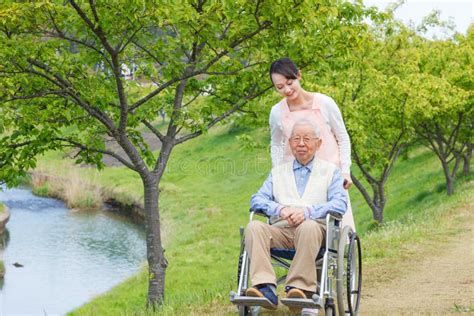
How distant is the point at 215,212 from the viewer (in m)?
26.7

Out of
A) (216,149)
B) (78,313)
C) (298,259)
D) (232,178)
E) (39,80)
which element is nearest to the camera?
(298,259)

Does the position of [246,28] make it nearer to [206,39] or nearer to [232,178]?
[206,39]

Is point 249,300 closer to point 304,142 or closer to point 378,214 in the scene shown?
point 304,142

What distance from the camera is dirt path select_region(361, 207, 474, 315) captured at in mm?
6806

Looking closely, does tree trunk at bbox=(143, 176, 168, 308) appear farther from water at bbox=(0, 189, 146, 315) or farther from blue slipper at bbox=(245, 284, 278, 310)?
blue slipper at bbox=(245, 284, 278, 310)

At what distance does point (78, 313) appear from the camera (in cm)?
1495

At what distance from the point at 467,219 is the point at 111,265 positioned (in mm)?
11078

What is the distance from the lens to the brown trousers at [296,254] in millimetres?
5660

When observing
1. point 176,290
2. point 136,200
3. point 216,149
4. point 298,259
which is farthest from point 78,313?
point 216,149

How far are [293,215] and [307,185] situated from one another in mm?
391

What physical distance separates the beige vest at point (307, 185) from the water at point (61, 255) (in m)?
8.16

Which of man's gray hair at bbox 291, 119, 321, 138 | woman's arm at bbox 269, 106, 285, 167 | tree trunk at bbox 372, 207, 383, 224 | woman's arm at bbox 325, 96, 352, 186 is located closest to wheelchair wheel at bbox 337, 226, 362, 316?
woman's arm at bbox 325, 96, 352, 186

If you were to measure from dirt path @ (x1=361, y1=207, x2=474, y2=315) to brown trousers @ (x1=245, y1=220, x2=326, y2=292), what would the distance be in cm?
134

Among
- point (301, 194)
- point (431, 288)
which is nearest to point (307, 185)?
point (301, 194)
